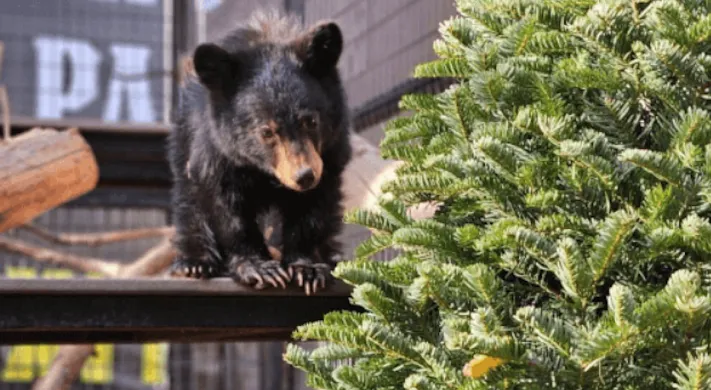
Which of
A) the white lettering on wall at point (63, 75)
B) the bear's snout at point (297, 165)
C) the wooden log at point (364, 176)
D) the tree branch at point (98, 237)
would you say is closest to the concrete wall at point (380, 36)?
the wooden log at point (364, 176)

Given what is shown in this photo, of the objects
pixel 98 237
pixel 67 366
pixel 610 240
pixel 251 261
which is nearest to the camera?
pixel 610 240

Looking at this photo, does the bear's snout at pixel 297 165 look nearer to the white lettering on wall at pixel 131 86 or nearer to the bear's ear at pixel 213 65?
the bear's ear at pixel 213 65

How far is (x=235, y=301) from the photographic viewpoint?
2.62 m

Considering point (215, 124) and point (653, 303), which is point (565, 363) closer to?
point (653, 303)

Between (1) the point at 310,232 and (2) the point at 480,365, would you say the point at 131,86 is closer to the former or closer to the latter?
(1) the point at 310,232

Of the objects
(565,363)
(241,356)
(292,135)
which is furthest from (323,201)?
(241,356)

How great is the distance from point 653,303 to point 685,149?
0.73 feet

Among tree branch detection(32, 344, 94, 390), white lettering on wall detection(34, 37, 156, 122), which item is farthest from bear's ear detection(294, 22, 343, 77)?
white lettering on wall detection(34, 37, 156, 122)

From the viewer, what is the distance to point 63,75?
6.63 m

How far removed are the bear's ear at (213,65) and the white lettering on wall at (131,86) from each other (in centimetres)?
340

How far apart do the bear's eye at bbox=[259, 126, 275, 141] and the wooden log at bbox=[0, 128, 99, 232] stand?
1.61 metres

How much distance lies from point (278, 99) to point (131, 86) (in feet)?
13.1

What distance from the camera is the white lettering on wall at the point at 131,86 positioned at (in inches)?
255

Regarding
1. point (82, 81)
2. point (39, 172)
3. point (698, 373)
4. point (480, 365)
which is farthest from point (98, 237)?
point (698, 373)
